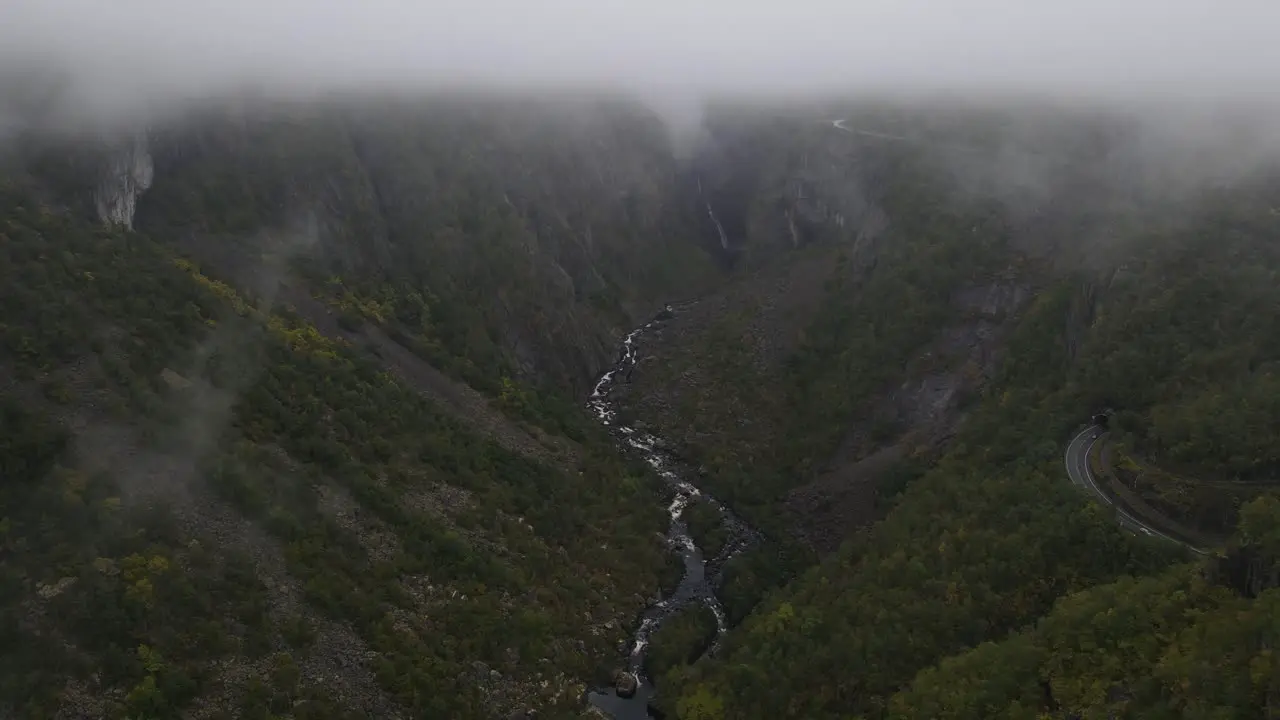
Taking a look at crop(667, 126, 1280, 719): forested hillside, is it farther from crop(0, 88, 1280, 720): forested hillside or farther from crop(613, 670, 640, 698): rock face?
crop(613, 670, 640, 698): rock face

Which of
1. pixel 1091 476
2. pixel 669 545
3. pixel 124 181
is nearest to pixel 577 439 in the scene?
pixel 669 545

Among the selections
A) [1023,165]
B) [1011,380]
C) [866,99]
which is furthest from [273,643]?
[866,99]

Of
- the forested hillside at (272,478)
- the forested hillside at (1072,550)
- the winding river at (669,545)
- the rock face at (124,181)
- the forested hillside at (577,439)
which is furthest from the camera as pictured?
the rock face at (124,181)

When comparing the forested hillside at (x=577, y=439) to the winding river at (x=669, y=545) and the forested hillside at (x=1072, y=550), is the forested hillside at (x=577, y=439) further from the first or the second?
the winding river at (x=669, y=545)

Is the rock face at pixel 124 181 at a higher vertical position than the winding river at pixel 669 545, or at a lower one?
higher

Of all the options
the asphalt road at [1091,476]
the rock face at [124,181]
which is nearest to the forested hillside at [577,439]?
the rock face at [124,181]

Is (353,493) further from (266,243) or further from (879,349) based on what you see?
(879,349)
